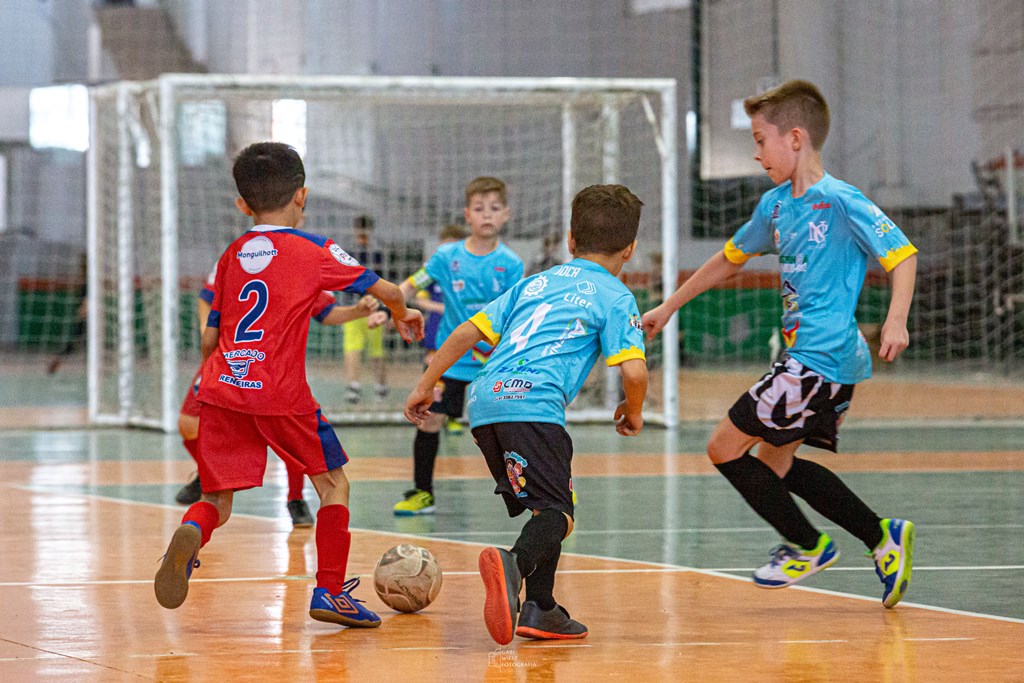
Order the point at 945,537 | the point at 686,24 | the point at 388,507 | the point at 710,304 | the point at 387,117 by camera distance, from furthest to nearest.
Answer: the point at 710,304 → the point at 686,24 → the point at 387,117 → the point at 388,507 → the point at 945,537

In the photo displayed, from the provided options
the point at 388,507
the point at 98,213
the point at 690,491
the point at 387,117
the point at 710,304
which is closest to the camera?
the point at 388,507

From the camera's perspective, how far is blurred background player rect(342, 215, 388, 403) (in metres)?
12.3

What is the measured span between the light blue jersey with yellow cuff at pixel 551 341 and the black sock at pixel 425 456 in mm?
2406

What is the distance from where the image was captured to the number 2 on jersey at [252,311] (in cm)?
365

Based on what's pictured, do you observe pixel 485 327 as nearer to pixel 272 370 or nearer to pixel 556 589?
pixel 272 370

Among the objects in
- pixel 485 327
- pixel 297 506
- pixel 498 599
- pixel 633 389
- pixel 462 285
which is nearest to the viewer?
pixel 498 599

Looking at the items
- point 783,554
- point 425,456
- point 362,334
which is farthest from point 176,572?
point 362,334

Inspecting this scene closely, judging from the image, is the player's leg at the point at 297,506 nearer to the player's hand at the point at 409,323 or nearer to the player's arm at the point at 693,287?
the player's hand at the point at 409,323

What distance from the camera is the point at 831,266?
3.86m

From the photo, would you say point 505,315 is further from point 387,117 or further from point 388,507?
point 387,117

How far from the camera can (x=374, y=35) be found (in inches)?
850

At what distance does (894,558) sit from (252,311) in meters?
2.06

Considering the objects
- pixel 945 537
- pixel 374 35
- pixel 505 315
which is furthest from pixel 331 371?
pixel 505 315

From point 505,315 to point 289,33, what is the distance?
19.1 metres
